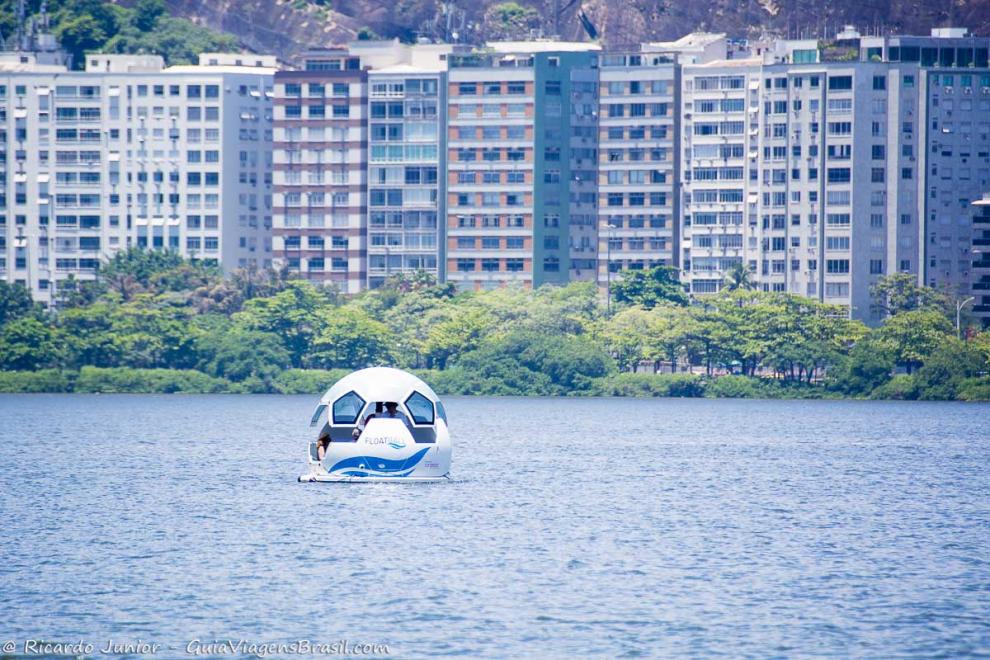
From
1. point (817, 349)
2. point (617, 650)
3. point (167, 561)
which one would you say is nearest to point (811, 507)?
point (167, 561)

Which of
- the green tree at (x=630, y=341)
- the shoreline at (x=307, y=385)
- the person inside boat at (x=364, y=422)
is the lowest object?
the shoreline at (x=307, y=385)

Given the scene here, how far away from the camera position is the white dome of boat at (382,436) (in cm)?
7894

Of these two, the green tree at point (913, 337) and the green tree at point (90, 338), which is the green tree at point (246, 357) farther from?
the green tree at point (913, 337)

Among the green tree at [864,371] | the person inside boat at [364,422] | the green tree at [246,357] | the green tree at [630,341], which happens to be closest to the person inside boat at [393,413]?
the person inside boat at [364,422]

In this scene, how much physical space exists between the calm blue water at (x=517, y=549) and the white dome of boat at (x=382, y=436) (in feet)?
3.97

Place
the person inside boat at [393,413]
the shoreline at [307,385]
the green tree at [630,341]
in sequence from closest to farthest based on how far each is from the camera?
the person inside boat at [393,413], the shoreline at [307,385], the green tree at [630,341]

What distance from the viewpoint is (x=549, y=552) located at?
206 ft

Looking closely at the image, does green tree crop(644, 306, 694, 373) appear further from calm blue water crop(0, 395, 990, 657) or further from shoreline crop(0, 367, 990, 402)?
calm blue water crop(0, 395, 990, 657)

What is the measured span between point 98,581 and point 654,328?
145435mm

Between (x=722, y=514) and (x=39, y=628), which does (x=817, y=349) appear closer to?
(x=722, y=514)

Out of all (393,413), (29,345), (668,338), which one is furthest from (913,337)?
(393,413)

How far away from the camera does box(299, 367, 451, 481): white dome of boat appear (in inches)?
3108

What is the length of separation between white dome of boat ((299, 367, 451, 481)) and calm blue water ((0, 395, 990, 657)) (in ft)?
3.97

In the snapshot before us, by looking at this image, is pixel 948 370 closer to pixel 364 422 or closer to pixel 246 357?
pixel 246 357
